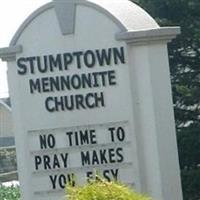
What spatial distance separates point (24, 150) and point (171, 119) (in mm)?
1729

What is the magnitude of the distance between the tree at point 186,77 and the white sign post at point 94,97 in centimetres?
494

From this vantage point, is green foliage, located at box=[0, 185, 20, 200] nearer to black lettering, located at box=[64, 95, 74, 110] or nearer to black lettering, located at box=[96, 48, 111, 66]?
black lettering, located at box=[64, 95, 74, 110]

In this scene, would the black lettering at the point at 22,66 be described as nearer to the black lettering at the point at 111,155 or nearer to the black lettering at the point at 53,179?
the black lettering at the point at 53,179

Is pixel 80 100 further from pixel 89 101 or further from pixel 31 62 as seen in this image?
pixel 31 62

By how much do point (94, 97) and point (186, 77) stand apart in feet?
20.7

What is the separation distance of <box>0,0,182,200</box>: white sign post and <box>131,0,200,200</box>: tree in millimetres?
4940

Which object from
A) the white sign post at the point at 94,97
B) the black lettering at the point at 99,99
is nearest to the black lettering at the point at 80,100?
the white sign post at the point at 94,97

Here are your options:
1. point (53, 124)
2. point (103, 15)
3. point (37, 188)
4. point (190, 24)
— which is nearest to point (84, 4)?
point (103, 15)

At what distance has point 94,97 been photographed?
32.2 ft

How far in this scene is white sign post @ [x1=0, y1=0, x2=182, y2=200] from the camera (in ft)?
31.9

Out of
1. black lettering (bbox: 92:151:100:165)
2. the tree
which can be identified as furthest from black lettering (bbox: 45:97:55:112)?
the tree

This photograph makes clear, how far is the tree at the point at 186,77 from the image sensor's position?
14.8 meters

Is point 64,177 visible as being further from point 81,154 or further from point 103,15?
point 103,15

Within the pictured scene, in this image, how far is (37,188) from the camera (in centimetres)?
1020
